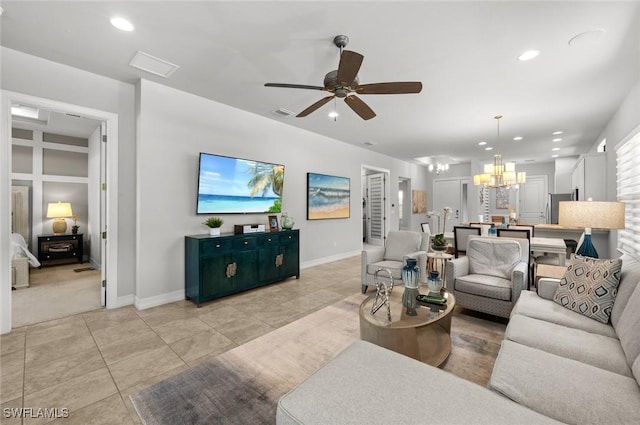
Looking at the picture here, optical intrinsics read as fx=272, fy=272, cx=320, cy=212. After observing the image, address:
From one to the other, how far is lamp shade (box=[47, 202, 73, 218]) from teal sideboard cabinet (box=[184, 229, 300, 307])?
4021mm

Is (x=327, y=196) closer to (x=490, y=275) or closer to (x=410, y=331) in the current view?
(x=490, y=275)

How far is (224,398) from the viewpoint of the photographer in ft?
5.91

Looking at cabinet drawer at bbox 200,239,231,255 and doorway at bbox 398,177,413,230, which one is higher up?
doorway at bbox 398,177,413,230

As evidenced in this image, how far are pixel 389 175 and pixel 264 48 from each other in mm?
6154

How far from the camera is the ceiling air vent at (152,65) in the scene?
2.83 meters

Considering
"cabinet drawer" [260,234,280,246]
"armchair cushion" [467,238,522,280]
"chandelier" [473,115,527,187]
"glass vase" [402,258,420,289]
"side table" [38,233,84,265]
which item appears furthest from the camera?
"side table" [38,233,84,265]

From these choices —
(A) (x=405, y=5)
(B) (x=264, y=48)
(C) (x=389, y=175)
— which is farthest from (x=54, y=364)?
(C) (x=389, y=175)

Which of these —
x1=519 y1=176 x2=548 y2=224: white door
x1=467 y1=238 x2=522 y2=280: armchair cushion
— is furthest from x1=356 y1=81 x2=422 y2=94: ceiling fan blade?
x1=519 y1=176 x2=548 y2=224: white door

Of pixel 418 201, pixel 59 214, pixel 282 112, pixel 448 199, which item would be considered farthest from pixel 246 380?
pixel 448 199

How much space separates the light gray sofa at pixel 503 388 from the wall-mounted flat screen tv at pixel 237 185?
10.4 feet

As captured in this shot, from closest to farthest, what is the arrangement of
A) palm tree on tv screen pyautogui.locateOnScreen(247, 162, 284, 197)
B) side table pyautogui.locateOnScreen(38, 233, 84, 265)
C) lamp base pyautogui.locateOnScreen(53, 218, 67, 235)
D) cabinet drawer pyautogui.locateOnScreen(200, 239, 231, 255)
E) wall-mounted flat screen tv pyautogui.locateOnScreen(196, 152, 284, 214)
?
cabinet drawer pyautogui.locateOnScreen(200, 239, 231, 255) < wall-mounted flat screen tv pyautogui.locateOnScreen(196, 152, 284, 214) < palm tree on tv screen pyautogui.locateOnScreen(247, 162, 284, 197) < side table pyautogui.locateOnScreen(38, 233, 84, 265) < lamp base pyautogui.locateOnScreen(53, 218, 67, 235)

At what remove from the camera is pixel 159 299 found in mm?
3498

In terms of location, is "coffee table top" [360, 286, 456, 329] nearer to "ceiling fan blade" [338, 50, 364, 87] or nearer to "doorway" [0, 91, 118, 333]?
"ceiling fan blade" [338, 50, 364, 87]

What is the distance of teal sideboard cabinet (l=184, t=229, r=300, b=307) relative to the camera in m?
3.46
